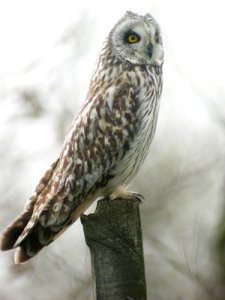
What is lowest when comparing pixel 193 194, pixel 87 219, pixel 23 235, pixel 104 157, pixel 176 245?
pixel 87 219

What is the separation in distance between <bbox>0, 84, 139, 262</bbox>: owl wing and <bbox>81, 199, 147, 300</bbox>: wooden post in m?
0.97

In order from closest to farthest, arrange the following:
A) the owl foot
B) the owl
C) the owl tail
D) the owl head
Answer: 1. the owl tail
2. the owl
3. the owl foot
4. the owl head

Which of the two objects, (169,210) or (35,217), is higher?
(169,210)

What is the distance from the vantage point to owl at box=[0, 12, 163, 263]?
16.3ft

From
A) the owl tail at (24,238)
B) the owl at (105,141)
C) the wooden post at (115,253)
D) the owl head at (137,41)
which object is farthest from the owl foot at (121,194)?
the wooden post at (115,253)

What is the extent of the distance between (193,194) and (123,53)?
124 inches

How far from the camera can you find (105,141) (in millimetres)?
5355

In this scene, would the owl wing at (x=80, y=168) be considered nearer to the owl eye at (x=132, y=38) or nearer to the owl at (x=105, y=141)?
the owl at (x=105, y=141)

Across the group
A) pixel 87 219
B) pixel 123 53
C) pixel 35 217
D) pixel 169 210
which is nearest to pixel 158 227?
pixel 169 210

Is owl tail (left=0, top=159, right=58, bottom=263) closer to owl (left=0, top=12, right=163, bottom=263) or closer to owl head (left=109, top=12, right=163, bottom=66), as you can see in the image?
owl (left=0, top=12, right=163, bottom=263)

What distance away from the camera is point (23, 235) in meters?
4.80

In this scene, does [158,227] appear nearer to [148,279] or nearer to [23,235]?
[148,279]

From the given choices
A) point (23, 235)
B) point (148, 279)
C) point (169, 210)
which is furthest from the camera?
point (169, 210)

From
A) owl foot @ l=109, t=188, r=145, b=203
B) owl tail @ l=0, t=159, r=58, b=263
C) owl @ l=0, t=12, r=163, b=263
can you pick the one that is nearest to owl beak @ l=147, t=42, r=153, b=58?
owl @ l=0, t=12, r=163, b=263
